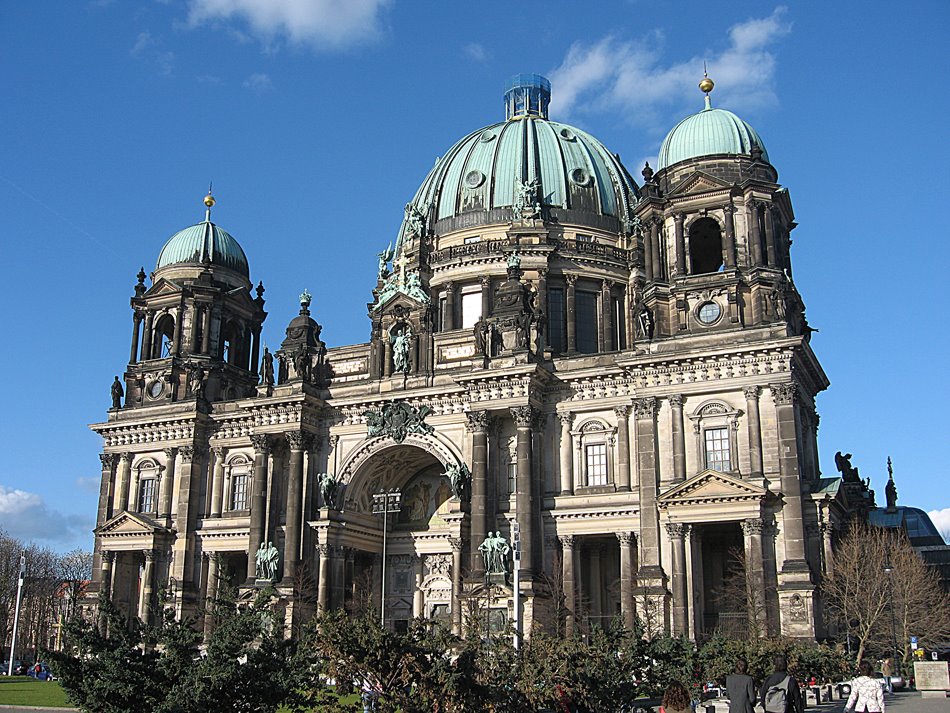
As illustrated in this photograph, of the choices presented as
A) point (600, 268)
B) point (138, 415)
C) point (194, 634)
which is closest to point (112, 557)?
point (138, 415)

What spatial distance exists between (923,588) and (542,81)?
1867 inches

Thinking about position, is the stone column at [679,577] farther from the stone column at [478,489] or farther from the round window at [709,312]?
the round window at [709,312]

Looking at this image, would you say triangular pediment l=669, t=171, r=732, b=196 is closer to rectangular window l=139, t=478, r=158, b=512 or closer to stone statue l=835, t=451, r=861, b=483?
stone statue l=835, t=451, r=861, b=483

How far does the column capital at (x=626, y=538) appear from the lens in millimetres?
50719

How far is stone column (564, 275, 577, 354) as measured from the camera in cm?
6388

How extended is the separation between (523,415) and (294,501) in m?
14.0

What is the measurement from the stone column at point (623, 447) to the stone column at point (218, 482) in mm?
24035

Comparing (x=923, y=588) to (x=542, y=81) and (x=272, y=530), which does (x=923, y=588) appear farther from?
(x=542, y=81)

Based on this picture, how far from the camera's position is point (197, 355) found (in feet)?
211

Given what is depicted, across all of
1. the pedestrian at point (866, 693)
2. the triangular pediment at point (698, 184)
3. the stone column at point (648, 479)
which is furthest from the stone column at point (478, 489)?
the pedestrian at point (866, 693)

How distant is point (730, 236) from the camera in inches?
2044

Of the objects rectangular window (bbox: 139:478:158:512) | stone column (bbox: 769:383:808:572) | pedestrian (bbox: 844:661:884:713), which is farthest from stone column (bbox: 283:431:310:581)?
pedestrian (bbox: 844:661:884:713)

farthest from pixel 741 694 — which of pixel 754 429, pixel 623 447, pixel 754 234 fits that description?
pixel 754 234

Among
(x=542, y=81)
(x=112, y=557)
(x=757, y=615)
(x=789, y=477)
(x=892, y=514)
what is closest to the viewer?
(x=757, y=615)
